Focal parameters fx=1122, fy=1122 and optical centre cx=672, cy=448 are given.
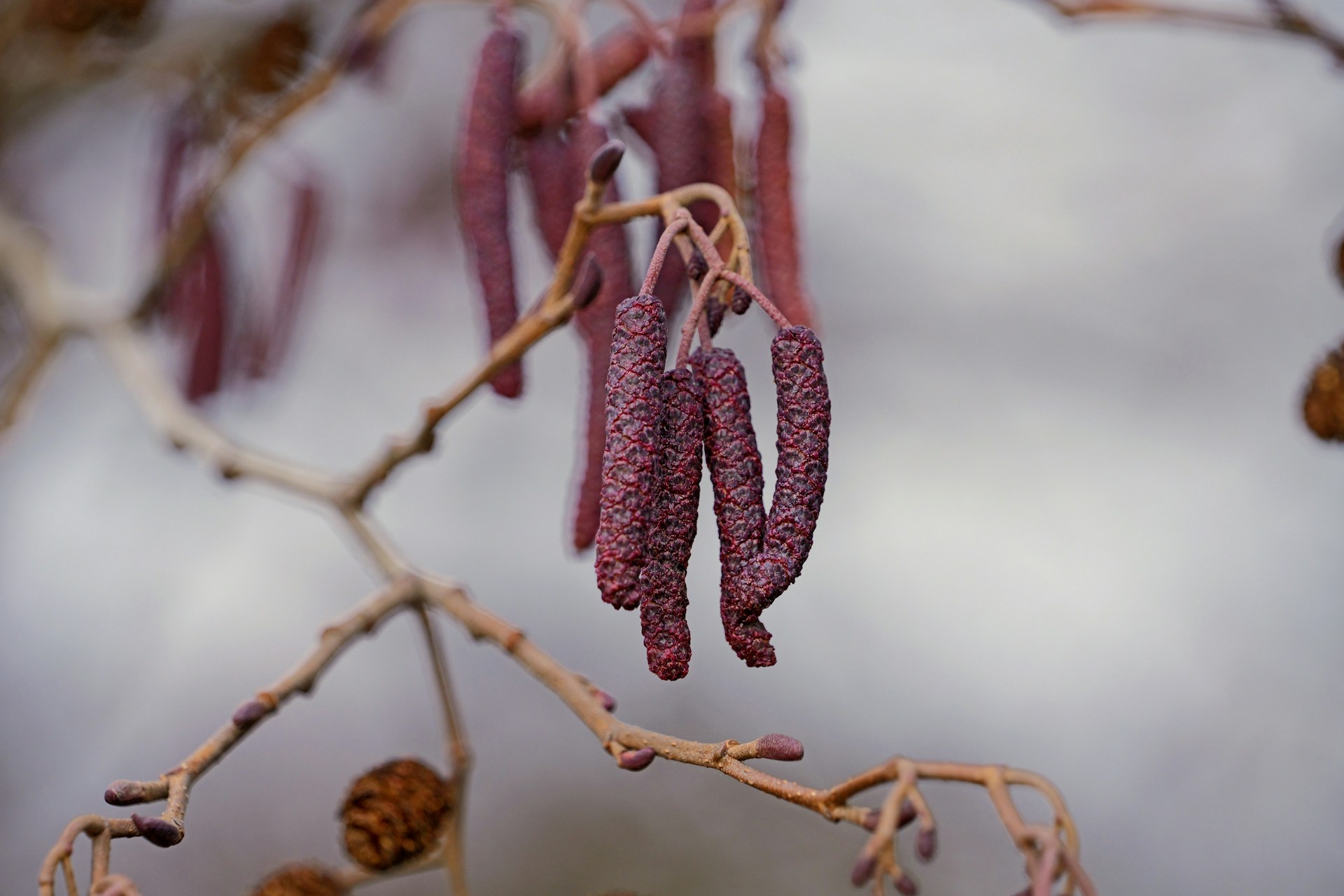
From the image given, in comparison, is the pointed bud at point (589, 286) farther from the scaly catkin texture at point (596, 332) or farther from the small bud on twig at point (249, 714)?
the small bud on twig at point (249, 714)

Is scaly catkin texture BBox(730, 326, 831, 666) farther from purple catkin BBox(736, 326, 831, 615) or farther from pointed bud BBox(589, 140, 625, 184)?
pointed bud BBox(589, 140, 625, 184)

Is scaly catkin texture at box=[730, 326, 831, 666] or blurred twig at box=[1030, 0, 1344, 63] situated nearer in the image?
scaly catkin texture at box=[730, 326, 831, 666]

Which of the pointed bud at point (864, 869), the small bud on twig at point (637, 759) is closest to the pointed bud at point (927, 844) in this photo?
the pointed bud at point (864, 869)

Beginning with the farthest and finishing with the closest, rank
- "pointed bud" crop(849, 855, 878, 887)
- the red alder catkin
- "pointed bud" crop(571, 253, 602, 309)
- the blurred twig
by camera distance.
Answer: the blurred twig → the red alder catkin → "pointed bud" crop(571, 253, 602, 309) → "pointed bud" crop(849, 855, 878, 887)

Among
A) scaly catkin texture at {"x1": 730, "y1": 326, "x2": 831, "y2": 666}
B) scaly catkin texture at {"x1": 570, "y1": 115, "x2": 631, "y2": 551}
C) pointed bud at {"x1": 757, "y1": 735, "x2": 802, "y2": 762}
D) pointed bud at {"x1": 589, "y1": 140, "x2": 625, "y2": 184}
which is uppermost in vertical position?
pointed bud at {"x1": 589, "y1": 140, "x2": 625, "y2": 184}

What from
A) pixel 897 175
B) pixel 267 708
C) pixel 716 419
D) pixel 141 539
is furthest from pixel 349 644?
pixel 141 539

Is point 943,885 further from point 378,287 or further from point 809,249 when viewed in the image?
point 378,287

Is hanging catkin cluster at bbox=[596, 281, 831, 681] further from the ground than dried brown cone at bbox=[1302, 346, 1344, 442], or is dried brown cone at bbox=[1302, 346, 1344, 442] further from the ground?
hanging catkin cluster at bbox=[596, 281, 831, 681]

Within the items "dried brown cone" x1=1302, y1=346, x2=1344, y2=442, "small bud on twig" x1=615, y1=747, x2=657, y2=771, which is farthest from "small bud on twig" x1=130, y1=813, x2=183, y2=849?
"dried brown cone" x1=1302, y1=346, x2=1344, y2=442
